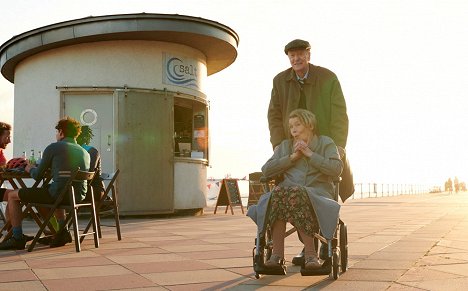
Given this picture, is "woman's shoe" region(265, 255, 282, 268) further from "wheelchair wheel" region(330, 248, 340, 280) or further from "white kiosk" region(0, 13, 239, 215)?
"white kiosk" region(0, 13, 239, 215)

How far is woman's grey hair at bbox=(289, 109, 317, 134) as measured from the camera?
13.4ft

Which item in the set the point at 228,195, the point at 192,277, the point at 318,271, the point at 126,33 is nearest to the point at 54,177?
the point at 192,277

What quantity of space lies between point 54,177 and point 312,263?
320cm

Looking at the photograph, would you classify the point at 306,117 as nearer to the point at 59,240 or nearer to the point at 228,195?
the point at 59,240

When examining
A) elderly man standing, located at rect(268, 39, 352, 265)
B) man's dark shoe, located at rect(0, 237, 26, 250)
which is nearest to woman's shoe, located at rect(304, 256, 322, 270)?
elderly man standing, located at rect(268, 39, 352, 265)

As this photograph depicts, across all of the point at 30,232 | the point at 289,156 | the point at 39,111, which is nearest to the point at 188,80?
the point at 39,111

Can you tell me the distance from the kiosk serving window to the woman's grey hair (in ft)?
27.5

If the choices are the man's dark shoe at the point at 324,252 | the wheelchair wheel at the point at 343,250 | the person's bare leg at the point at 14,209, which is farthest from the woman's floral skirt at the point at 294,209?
the person's bare leg at the point at 14,209

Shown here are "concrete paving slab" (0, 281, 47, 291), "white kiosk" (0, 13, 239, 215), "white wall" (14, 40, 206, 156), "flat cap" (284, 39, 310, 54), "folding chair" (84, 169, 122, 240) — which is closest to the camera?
"concrete paving slab" (0, 281, 47, 291)

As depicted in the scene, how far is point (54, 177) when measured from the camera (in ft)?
19.5

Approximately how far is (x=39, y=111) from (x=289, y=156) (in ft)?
28.1

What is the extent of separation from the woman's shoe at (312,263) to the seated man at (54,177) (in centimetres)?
297

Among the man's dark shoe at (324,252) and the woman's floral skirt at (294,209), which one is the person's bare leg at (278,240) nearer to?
the woman's floral skirt at (294,209)

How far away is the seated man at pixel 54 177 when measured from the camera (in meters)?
5.83
